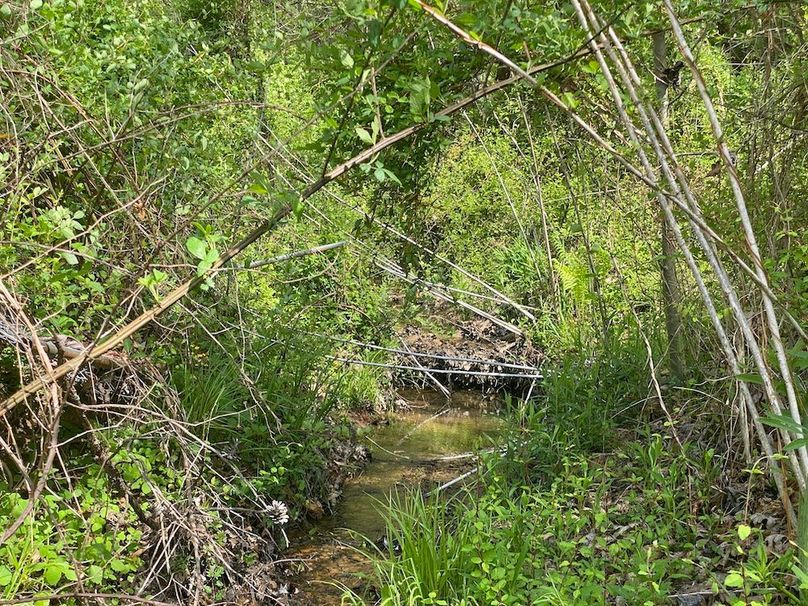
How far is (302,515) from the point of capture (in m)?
5.65

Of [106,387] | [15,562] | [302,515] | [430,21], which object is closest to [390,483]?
[302,515]

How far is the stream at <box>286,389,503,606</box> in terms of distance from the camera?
5020 mm

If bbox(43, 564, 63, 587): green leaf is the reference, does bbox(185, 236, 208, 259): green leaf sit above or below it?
above

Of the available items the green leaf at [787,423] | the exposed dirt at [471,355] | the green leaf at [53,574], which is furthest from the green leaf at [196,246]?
Result: the exposed dirt at [471,355]

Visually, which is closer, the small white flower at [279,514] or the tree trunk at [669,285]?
the small white flower at [279,514]

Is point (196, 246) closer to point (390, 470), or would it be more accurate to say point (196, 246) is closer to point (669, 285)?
point (669, 285)

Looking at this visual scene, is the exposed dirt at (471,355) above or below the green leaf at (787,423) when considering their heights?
below

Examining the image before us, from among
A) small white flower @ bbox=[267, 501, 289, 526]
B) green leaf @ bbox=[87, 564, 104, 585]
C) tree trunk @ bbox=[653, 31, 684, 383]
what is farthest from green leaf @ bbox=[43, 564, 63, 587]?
tree trunk @ bbox=[653, 31, 684, 383]

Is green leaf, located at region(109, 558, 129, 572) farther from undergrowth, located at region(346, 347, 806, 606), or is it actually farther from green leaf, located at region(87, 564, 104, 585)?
undergrowth, located at region(346, 347, 806, 606)

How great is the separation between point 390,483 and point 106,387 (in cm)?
289

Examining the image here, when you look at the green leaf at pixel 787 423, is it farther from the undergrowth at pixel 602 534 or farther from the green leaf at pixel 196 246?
the green leaf at pixel 196 246

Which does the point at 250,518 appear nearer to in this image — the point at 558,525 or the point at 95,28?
the point at 558,525

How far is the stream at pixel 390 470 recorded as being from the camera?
16.5 feet

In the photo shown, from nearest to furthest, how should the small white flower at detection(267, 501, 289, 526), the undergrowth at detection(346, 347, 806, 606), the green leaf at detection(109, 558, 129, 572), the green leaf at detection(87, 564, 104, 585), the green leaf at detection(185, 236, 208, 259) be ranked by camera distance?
the green leaf at detection(185, 236, 208, 259), the green leaf at detection(87, 564, 104, 585), the undergrowth at detection(346, 347, 806, 606), the green leaf at detection(109, 558, 129, 572), the small white flower at detection(267, 501, 289, 526)
